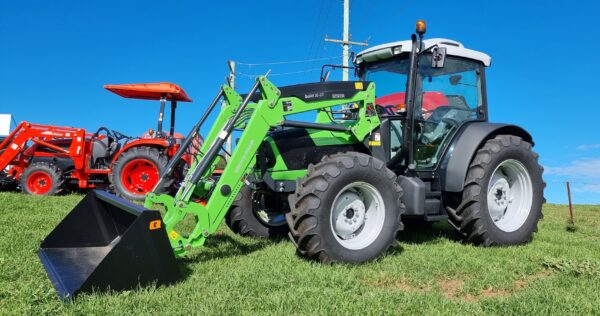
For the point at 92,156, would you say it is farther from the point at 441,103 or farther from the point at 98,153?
the point at 441,103

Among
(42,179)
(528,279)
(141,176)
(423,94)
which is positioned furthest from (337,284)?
(42,179)

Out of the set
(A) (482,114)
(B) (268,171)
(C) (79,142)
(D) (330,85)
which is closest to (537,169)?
(A) (482,114)

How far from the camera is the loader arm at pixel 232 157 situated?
13.0 ft

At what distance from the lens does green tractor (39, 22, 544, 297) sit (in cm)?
396

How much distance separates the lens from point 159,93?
1073 centimetres

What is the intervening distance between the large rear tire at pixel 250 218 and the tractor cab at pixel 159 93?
5908 millimetres

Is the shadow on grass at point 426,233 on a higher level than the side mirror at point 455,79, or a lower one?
lower

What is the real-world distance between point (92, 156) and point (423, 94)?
8554 millimetres

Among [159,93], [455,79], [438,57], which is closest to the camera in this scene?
[438,57]

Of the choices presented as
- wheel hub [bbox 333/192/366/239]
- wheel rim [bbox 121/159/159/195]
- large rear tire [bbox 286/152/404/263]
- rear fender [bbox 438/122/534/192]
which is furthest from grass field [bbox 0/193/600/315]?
wheel rim [bbox 121/159/159/195]

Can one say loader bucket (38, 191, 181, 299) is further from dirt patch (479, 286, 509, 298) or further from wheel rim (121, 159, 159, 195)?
wheel rim (121, 159, 159, 195)

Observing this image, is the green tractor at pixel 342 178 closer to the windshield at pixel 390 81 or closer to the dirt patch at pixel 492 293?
the windshield at pixel 390 81

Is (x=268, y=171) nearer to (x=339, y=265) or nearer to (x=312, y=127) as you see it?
(x=312, y=127)

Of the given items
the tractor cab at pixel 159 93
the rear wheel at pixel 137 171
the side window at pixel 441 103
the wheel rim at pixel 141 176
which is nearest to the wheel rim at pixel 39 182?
the rear wheel at pixel 137 171
